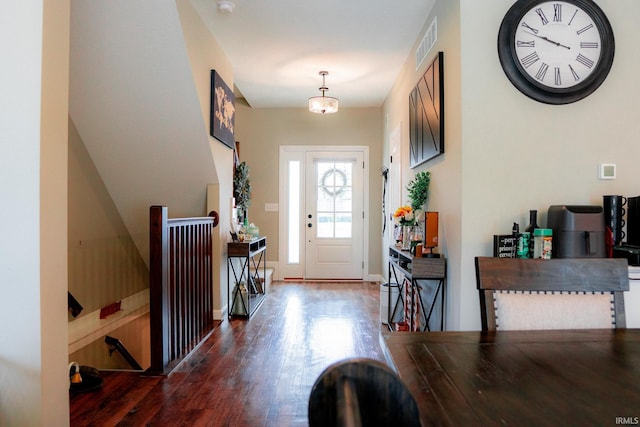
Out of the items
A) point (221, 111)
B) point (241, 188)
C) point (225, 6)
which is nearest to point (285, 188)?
point (241, 188)

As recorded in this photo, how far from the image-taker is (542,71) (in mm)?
2309

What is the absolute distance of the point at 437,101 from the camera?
2.72 m

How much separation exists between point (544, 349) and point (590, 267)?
471 mm

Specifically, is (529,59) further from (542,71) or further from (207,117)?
(207,117)

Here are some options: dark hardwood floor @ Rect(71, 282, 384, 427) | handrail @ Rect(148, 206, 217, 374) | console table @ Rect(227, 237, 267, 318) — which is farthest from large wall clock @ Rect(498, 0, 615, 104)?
console table @ Rect(227, 237, 267, 318)

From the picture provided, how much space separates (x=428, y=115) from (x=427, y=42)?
66 centimetres

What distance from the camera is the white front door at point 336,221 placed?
6074mm

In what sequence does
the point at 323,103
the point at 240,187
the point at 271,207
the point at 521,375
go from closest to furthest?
the point at 521,375 → the point at 323,103 → the point at 240,187 → the point at 271,207

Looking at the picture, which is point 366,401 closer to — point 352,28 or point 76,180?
point 352,28

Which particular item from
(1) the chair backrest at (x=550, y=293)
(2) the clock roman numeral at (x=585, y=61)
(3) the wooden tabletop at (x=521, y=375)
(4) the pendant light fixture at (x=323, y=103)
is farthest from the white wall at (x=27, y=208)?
(4) the pendant light fixture at (x=323, y=103)

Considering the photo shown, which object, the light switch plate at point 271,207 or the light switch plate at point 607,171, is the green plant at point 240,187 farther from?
the light switch plate at point 607,171

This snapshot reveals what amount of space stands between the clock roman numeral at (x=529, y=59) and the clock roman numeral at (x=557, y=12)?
239 millimetres

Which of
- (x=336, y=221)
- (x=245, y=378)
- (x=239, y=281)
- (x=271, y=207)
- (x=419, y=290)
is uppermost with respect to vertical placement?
(x=271, y=207)

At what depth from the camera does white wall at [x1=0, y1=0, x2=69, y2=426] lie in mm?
1466
